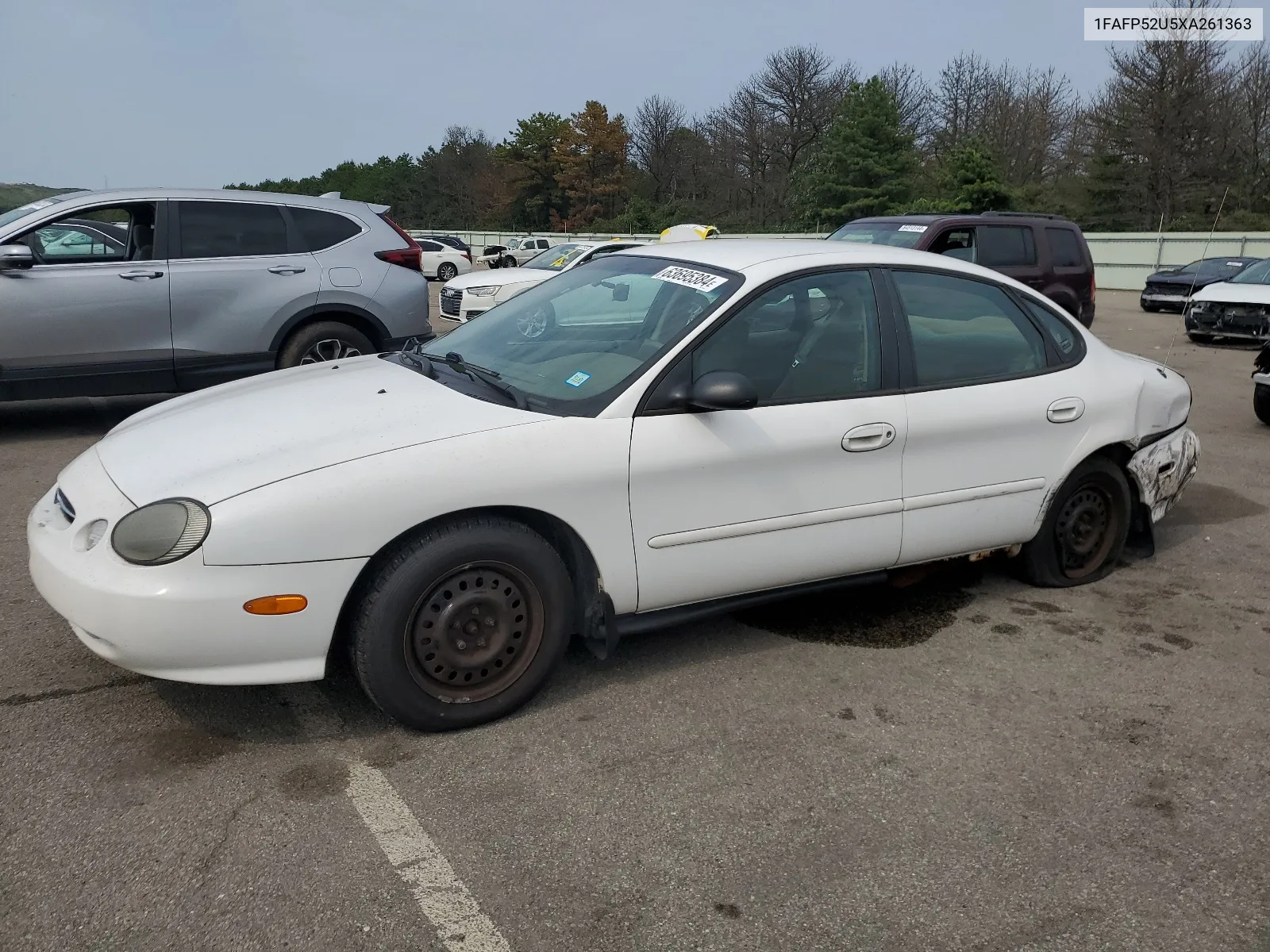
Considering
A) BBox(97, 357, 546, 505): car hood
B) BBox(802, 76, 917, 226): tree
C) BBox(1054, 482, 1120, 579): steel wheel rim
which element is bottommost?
BBox(1054, 482, 1120, 579): steel wheel rim

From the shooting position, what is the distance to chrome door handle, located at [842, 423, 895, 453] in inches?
149

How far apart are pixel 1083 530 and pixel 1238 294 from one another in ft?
41.3

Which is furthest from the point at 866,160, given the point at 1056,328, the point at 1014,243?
the point at 1056,328

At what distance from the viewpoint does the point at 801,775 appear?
310 cm

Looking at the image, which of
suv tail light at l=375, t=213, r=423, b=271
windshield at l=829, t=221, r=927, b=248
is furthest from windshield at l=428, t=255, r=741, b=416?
windshield at l=829, t=221, r=927, b=248

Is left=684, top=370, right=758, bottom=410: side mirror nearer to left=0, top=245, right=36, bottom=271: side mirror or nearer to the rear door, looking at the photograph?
the rear door

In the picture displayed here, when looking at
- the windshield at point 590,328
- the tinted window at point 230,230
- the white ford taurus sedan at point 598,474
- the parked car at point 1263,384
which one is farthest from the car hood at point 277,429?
the parked car at point 1263,384

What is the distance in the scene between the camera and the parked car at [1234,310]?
14.6 metres

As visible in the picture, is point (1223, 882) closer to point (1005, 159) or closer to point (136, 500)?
point (136, 500)

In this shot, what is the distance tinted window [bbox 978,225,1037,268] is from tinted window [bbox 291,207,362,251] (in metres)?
7.13

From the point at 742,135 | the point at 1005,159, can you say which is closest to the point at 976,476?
the point at 1005,159

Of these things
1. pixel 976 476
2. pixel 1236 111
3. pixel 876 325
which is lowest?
pixel 976 476

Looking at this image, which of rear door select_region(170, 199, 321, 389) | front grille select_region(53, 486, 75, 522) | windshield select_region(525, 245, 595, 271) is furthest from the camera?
windshield select_region(525, 245, 595, 271)

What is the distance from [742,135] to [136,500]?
5682cm
